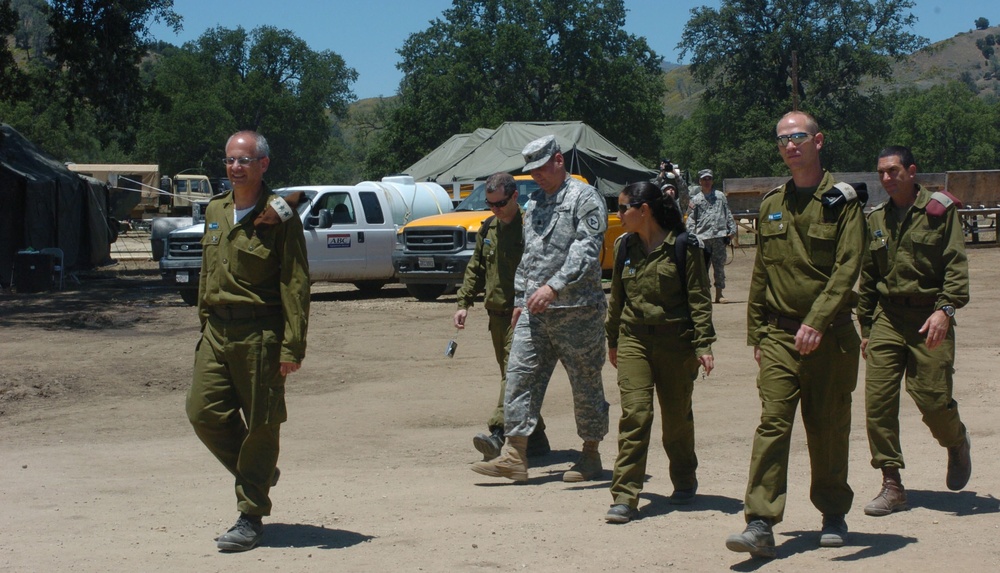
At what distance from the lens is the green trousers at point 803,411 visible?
515 cm

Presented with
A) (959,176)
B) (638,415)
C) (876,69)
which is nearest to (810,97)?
(876,69)

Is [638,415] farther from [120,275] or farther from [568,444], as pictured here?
[120,275]

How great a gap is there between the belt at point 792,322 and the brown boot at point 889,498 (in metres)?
1.34

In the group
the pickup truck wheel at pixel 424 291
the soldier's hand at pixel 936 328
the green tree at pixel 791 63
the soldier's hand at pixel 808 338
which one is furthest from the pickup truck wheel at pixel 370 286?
the green tree at pixel 791 63

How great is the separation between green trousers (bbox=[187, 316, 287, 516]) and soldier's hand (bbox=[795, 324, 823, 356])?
2.43 m

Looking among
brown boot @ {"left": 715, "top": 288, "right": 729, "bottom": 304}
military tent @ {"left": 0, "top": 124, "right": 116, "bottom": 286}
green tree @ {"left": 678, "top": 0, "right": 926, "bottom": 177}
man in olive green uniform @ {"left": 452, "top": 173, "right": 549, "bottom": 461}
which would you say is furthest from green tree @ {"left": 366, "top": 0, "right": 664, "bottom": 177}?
man in olive green uniform @ {"left": 452, "top": 173, "right": 549, "bottom": 461}

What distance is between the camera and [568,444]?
8336 mm

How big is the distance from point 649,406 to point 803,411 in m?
0.89

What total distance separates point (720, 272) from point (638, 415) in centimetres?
1166

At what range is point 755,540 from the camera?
504cm

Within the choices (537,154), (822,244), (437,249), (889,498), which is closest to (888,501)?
(889,498)

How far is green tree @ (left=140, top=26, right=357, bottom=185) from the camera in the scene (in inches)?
3351

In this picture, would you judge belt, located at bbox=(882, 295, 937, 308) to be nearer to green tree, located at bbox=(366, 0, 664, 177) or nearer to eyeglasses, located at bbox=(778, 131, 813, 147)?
eyeglasses, located at bbox=(778, 131, 813, 147)

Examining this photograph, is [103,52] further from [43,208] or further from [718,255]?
[718,255]
